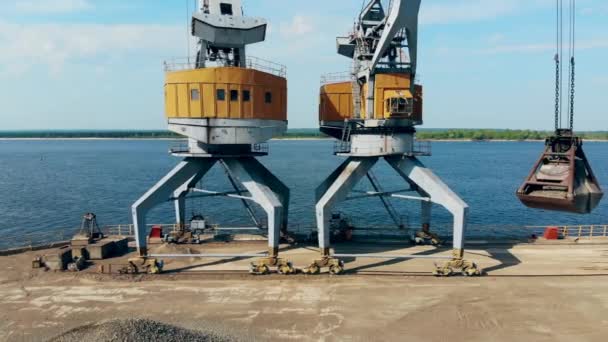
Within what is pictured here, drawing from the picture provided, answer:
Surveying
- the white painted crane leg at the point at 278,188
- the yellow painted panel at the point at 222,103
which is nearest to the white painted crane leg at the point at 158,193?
the yellow painted panel at the point at 222,103

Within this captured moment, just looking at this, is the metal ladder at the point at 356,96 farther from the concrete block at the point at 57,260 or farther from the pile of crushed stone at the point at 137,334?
the concrete block at the point at 57,260

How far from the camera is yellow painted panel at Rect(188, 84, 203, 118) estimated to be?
996 inches

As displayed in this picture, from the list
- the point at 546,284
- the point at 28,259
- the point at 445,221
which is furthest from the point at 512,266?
the point at 28,259

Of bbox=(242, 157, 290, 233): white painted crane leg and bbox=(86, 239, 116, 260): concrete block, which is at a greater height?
bbox=(242, 157, 290, 233): white painted crane leg

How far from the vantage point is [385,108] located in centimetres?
2697

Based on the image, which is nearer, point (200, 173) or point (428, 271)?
point (428, 271)

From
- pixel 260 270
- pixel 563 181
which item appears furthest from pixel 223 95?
pixel 563 181

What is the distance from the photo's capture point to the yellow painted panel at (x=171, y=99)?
84.3ft

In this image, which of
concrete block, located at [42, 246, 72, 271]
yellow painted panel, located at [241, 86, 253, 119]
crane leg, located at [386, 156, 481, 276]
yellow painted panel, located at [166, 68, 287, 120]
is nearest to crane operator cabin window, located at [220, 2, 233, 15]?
yellow painted panel, located at [166, 68, 287, 120]

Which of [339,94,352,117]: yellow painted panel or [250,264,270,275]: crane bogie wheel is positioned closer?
[250,264,270,275]: crane bogie wheel

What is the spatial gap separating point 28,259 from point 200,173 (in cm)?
1283

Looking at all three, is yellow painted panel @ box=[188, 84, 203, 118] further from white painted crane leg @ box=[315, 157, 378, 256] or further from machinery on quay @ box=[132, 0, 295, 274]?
white painted crane leg @ box=[315, 157, 378, 256]

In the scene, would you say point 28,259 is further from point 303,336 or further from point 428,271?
point 428,271

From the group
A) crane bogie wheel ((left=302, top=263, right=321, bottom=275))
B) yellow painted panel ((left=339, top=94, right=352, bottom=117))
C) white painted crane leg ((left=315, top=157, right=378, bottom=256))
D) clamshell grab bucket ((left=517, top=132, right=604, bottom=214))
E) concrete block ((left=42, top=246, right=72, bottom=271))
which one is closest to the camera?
clamshell grab bucket ((left=517, top=132, right=604, bottom=214))
